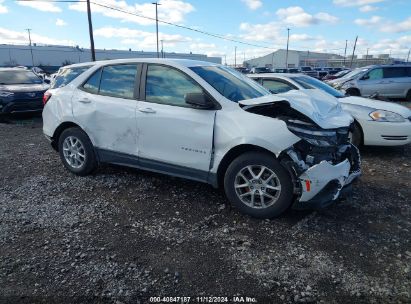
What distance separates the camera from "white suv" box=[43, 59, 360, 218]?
339 cm

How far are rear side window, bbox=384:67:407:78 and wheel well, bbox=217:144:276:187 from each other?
12954mm

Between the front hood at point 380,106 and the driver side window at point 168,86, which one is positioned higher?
the driver side window at point 168,86

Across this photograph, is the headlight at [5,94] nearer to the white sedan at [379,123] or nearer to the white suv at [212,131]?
the white suv at [212,131]

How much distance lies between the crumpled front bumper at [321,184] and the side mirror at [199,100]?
1.24 m

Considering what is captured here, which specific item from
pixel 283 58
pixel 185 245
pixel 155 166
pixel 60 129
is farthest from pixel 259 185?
pixel 283 58

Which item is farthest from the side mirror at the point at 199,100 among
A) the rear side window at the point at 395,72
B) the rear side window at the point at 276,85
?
the rear side window at the point at 395,72

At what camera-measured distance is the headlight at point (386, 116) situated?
5.86 meters

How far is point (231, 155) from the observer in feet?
12.2

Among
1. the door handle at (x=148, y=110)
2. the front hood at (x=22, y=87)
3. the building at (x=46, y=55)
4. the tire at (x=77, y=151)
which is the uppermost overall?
the building at (x=46, y=55)

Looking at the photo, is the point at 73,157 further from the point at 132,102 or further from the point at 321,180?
the point at 321,180

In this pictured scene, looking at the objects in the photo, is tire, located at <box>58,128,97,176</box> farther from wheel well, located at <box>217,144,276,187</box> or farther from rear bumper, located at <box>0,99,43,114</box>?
rear bumper, located at <box>0,99,43,114</box>

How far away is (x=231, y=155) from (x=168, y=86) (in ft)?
3.84

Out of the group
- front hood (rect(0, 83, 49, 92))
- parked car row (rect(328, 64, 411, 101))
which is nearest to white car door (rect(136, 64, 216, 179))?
front hood (rect(0, 83, 49, 92))

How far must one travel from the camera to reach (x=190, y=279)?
2699 mm
